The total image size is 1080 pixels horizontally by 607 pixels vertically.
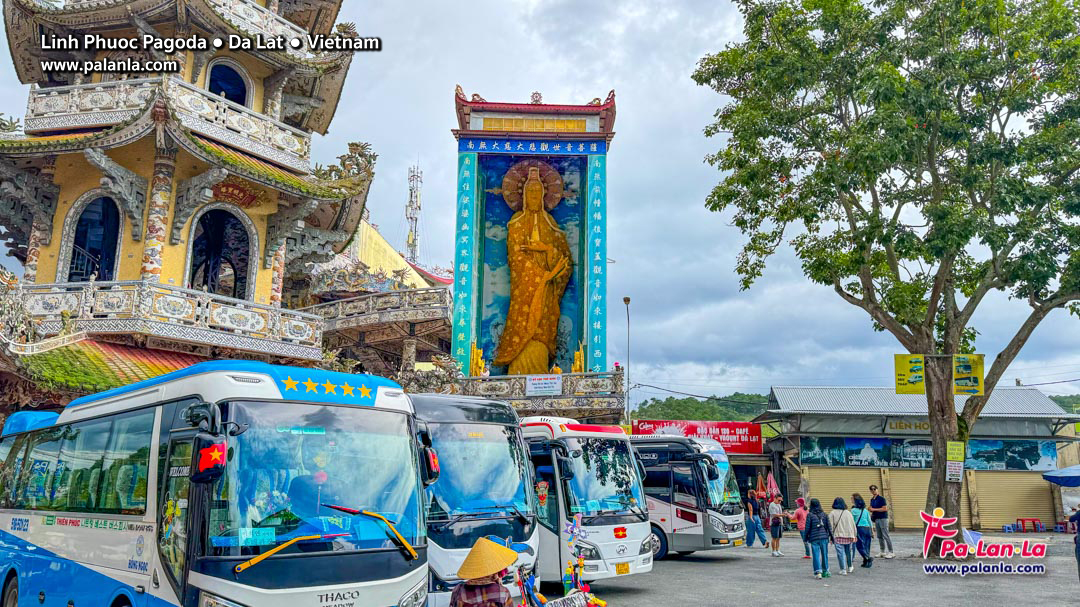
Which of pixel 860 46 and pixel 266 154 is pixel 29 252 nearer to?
pixel 266 154

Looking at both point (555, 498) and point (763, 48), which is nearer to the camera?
point (555, 498)

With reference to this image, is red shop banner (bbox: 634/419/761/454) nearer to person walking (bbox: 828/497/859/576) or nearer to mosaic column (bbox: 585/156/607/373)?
mosaic column (bbox: 585/156/607/373)

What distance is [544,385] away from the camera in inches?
1163

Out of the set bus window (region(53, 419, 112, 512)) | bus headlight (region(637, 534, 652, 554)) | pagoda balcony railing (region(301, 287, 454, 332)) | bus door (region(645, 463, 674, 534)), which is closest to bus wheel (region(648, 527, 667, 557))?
bus door (region(645, 463, 674, 534))

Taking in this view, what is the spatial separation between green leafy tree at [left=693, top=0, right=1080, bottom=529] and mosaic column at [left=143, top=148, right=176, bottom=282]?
12877 millimetres

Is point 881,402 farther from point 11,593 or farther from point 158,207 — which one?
point 11,593

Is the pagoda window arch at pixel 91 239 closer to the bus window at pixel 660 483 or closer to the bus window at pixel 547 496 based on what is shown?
the bus window at pixel 547 496

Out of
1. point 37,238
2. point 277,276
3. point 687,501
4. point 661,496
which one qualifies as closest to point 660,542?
point 661,496

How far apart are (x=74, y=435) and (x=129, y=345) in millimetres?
7532

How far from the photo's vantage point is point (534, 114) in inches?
1367

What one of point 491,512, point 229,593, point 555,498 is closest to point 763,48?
point 555,498

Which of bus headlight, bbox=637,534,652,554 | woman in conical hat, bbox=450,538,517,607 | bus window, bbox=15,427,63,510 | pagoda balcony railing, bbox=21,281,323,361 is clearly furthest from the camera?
pagoda balcony railing, bbox=21,281,323,361

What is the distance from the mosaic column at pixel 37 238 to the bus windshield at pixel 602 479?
13204 millimetres

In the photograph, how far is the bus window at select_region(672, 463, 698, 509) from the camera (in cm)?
2058
